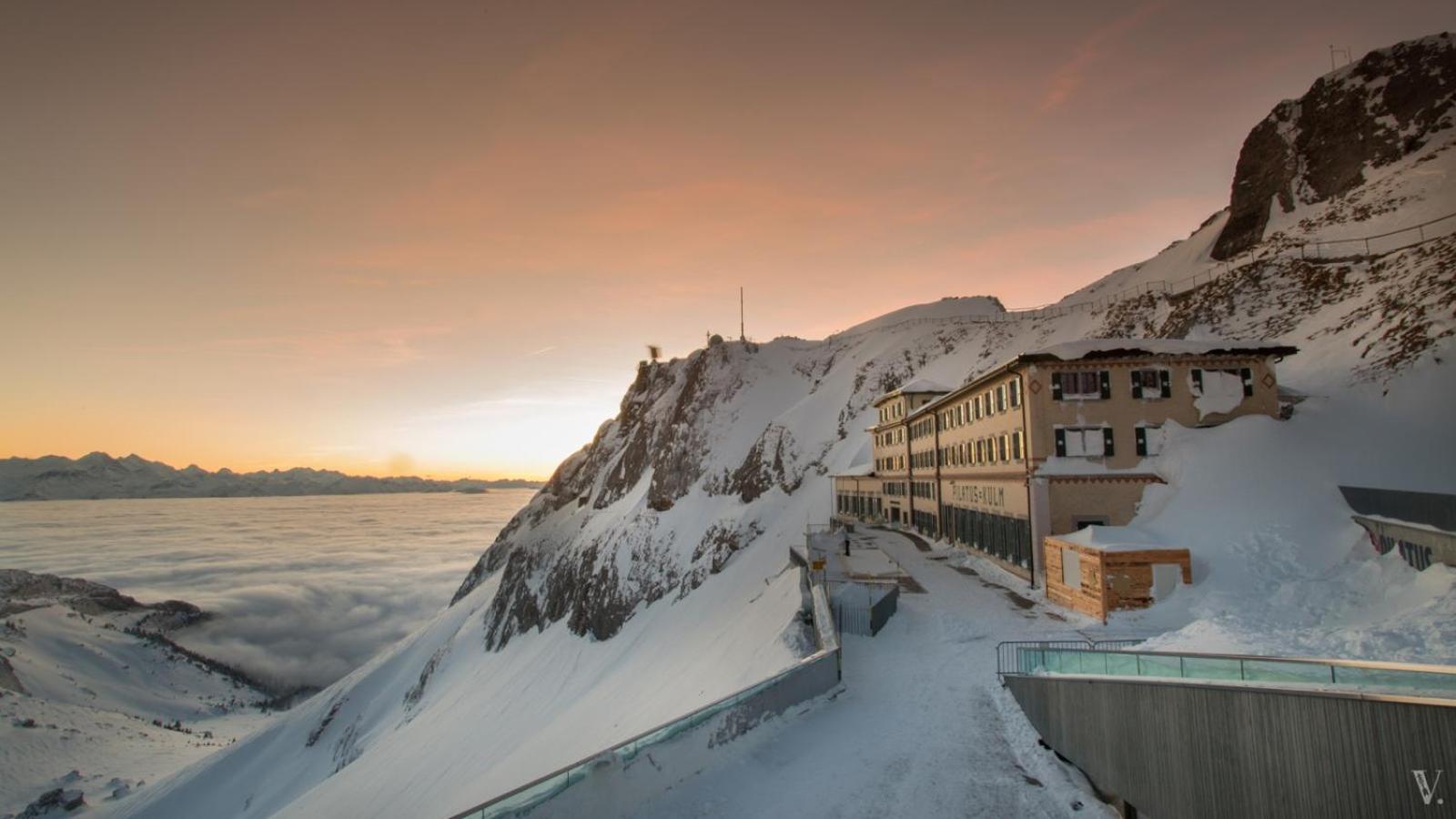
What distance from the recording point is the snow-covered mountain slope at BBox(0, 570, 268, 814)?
6588 cm

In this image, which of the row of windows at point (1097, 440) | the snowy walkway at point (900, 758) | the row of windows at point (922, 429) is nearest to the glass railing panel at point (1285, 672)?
the snowy walkway at point (900, 758)

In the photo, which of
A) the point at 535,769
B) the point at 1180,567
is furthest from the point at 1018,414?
the point at 535,769

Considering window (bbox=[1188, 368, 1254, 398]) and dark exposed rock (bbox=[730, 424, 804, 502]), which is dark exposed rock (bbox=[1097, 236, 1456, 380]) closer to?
window (bbox=[1188, 368, 1254, 398])

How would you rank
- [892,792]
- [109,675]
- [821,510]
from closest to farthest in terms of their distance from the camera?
[892,792], [821,510], [109,675]

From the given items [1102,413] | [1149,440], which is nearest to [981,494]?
[1102,413]

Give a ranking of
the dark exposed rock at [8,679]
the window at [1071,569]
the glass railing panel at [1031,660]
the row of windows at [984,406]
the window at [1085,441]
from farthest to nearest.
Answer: the dark exposed rock at [8,679] → the row of windows at [984,406] → the window at [1085,441] → the window at [1071,569] → the glass railing panel at [1031,660]

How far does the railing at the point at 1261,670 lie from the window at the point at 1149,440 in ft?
63.0

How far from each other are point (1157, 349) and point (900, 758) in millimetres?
25299

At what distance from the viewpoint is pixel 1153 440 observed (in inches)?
1185

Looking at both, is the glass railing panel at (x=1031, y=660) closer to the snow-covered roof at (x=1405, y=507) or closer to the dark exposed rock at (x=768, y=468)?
the snow-covered roof at (x=1405, y=507)

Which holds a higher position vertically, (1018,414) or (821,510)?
(1018,414)

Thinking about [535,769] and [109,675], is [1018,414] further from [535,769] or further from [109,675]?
[109,675]

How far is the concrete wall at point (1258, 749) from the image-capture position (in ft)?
27.5

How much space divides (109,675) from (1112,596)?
134235 millimetres
